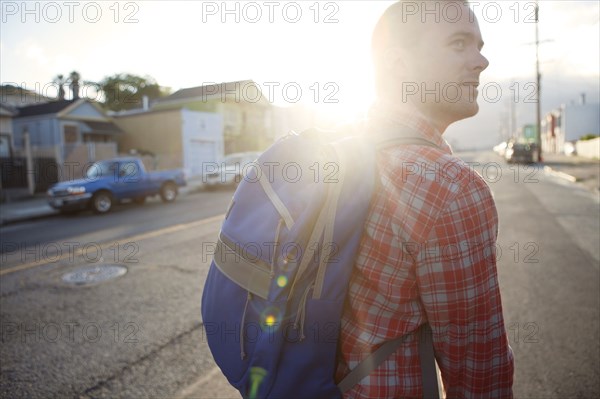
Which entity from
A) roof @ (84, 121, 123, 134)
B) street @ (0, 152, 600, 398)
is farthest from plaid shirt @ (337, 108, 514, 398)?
roof @ (84, 121, 123, 134)

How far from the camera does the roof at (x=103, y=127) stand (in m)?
30.3

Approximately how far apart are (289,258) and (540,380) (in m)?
2.66

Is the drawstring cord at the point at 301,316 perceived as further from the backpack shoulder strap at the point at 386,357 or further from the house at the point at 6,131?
the house at the point at 6,131

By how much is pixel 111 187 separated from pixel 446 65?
45.6 feet

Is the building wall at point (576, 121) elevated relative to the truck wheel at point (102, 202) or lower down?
elevated

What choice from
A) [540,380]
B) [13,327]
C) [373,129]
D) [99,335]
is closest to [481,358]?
[373,129]

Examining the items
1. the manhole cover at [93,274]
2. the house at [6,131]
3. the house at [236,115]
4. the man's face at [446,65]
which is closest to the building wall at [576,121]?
the house at [236,115]

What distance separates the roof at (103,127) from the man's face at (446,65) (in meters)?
32.7

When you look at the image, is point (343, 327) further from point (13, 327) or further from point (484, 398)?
point (13, 327)

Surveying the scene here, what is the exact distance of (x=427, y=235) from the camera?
110 cm

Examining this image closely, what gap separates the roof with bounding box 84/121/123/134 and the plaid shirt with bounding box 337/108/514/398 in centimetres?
3281

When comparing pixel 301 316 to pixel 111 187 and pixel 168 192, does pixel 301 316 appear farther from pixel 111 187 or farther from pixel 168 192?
pixel 168 192

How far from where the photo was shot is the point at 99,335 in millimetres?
→ 3766

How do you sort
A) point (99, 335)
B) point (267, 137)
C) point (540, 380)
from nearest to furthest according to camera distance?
point (540, 380) → point (99, 335) → point (267, 137)
